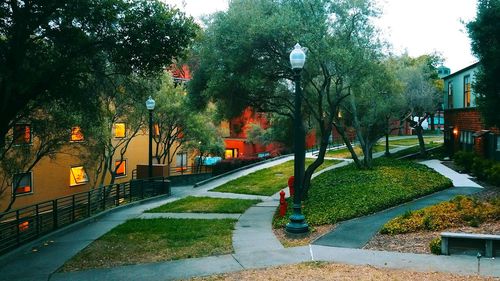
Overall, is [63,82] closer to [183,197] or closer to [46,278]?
[46,278]

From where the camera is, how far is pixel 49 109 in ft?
53.6

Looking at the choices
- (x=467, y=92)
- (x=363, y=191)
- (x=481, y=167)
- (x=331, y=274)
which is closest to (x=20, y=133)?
(x=363, y=191)

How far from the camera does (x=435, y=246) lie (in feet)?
30.8

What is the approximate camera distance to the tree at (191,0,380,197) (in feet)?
48.8

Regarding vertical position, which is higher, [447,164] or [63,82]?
[63,82]

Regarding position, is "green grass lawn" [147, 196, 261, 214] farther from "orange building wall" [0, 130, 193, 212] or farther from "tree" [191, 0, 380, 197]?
"orange building wall" [0, 130, 193, 212]

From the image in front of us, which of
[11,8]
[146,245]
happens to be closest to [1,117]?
[11,8]

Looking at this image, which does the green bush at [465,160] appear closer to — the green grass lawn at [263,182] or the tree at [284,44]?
the green grass lawn at [263,182]

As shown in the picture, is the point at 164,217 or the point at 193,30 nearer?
the point at 193,30

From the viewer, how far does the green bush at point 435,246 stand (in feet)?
30.5

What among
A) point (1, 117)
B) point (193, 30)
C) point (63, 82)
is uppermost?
point (193, 30)

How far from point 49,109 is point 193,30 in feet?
26.2

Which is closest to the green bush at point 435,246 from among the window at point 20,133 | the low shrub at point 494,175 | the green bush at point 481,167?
the low shrub at point 494,175

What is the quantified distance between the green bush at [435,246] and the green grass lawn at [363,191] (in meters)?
3.51
